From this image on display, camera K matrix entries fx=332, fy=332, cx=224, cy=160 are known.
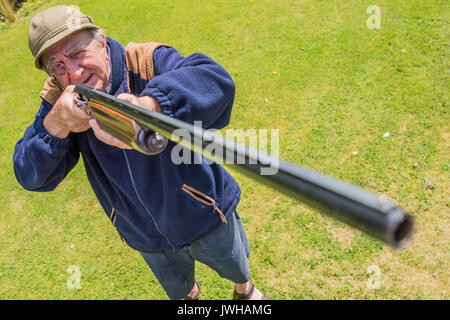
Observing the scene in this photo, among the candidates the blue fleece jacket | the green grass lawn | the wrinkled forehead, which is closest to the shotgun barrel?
the blue fleece jacket

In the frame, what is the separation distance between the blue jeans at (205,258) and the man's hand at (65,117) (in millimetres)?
1172

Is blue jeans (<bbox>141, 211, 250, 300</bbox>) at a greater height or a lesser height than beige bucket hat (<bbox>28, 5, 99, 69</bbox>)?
lesser

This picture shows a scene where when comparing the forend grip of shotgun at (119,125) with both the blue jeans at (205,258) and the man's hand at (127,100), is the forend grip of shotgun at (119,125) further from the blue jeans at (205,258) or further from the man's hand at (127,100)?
the blue jeans at (205,258)

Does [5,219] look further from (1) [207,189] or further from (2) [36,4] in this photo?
(2) [36,4]

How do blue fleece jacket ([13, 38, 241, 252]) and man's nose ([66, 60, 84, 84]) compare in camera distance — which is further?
man's nose ([66, 60, 84, 84])

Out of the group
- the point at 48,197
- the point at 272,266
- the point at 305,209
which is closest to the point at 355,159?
the point at 305,209

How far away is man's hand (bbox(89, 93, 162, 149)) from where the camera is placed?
152 centimetres

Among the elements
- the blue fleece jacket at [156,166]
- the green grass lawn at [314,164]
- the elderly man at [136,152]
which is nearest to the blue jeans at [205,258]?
the elderly man at [136,152]

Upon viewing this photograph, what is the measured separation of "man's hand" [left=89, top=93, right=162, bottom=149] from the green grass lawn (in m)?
2.55

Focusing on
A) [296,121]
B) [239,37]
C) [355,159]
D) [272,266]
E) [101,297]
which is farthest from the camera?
[239,37]

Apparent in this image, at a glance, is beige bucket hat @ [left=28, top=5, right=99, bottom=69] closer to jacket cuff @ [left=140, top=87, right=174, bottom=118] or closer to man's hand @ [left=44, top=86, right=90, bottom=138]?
man's hand @ [left=44, top=86, right=90, bottom=138]

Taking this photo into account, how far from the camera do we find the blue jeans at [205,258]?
244 centimetres

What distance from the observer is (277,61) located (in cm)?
581
